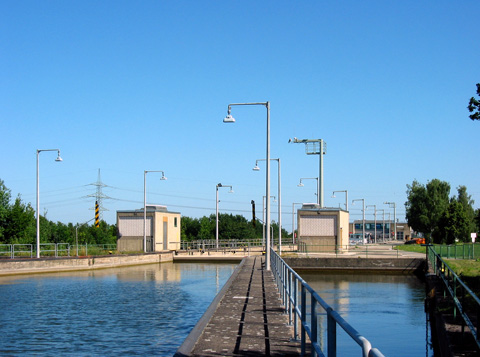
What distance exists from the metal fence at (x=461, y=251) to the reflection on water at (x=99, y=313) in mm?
16083

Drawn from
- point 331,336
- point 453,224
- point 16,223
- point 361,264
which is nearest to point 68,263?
point 16,223

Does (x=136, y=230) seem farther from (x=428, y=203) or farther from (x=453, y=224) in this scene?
(x=428, y=203)

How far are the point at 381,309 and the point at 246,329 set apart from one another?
472 inches

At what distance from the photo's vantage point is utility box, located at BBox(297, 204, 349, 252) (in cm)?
5016

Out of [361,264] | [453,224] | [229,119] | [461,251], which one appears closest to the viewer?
Answer: [229,119]

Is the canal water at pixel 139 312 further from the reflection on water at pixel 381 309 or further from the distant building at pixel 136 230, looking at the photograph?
the distant building at pixel 136 230

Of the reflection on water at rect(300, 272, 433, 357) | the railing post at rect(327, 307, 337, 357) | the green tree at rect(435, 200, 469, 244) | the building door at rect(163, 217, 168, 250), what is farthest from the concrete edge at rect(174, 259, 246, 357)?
the green tree at rect(435, 200, 469, 244)

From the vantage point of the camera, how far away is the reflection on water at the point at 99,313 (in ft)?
46.9

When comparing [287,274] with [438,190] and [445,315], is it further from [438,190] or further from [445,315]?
[438,190]

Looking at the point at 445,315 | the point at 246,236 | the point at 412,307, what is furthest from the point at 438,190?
the point at 445,315

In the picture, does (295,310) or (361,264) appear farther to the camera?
(361,264)

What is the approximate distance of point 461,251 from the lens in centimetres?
4175

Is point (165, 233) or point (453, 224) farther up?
point (453, 224)

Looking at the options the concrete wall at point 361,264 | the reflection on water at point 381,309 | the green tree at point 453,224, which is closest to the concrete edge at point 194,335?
the reflection on water at point 381,309
